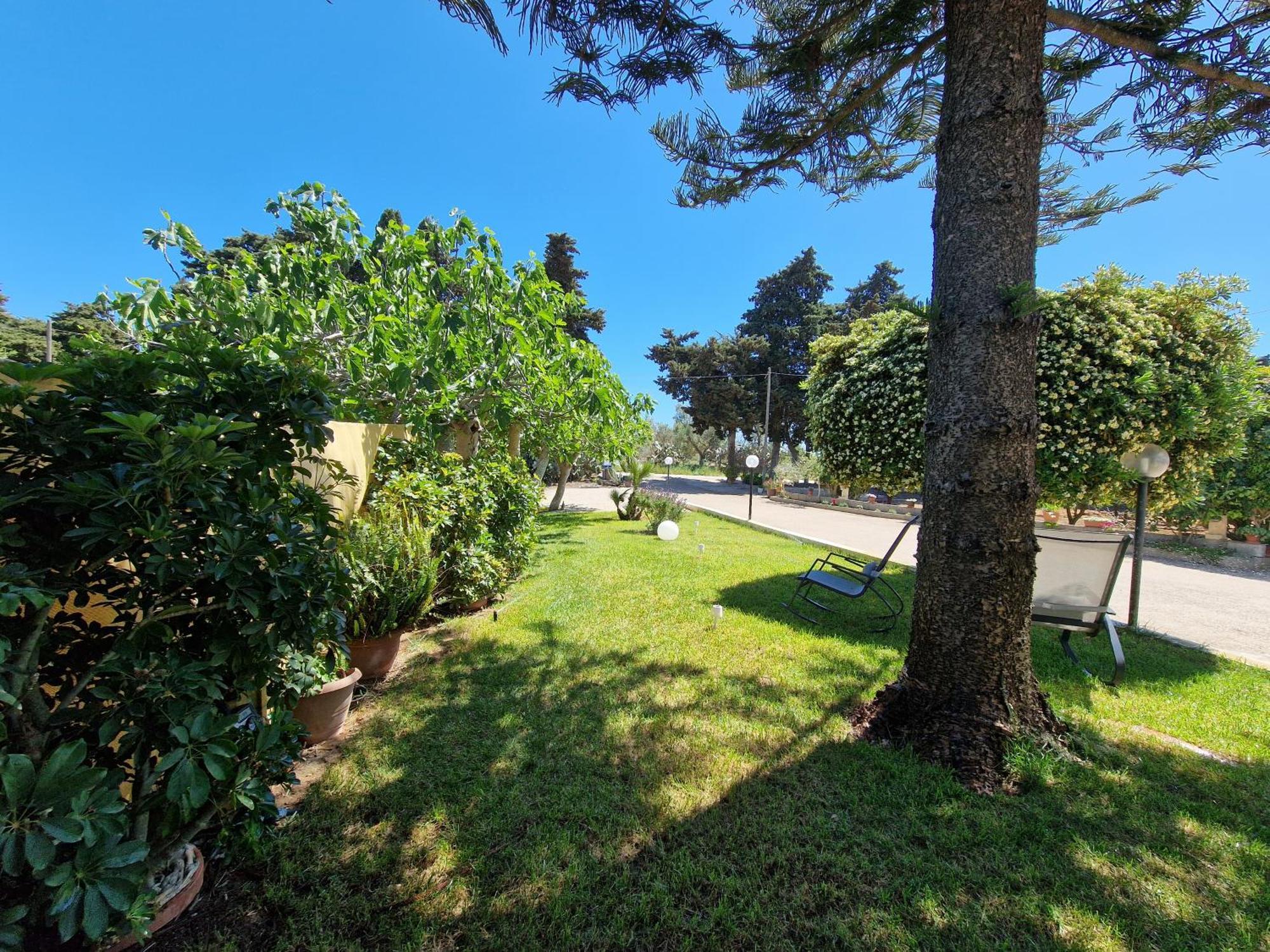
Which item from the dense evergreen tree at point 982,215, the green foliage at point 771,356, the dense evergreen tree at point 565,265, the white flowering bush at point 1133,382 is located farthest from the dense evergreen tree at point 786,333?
the dense evergreen tree at point 982,215

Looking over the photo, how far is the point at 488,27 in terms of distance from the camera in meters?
2.16

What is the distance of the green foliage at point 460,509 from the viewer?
3684 mm

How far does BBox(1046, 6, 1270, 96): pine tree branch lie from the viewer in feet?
8.12

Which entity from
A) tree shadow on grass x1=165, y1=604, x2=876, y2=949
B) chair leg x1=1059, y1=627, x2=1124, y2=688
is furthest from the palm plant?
chair leg x1=1059, y1=627, x2=1124, y2=688

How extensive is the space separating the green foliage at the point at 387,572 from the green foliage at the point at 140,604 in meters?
1.40

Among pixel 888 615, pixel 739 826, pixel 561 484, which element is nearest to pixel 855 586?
pixel 888 615

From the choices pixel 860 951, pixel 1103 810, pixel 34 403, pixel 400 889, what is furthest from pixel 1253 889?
pixel 34 403

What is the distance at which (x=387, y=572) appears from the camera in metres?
3.17

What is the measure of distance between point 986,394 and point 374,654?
3.86m

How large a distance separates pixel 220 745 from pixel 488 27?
300 cm

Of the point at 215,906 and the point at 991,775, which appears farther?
the point at 991,775

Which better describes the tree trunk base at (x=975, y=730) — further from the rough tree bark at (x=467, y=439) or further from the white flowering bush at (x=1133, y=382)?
the rough tree bark at (x=467, y=439)

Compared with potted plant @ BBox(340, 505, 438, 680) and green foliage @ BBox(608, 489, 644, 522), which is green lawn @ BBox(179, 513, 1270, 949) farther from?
green foliage @ BBox(608, 489, 644, 522)

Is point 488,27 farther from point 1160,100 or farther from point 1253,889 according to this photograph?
point 1253,889
